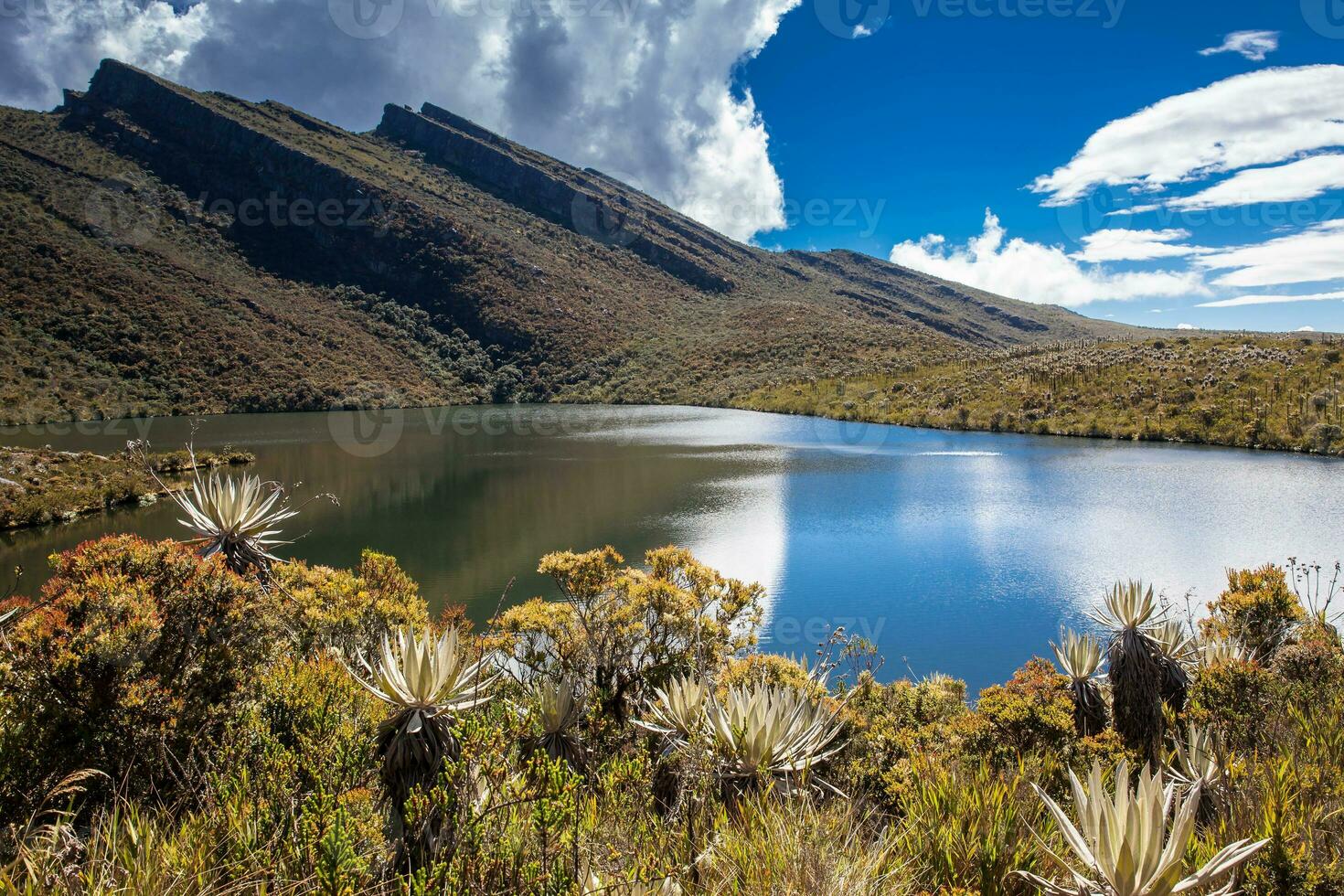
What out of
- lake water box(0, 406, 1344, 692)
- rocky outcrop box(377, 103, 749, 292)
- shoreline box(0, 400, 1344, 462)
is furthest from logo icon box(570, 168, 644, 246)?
lake water box(0, 406, 1344, 692)

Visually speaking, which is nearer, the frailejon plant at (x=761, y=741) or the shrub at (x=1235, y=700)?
the frailejon plant at (x=761, y=741)

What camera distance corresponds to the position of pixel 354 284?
93438 mm

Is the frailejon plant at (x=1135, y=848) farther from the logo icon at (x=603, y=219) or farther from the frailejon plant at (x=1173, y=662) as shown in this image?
the logo icon at (x=603, y=219)

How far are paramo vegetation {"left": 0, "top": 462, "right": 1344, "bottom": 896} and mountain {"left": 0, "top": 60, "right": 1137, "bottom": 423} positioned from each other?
55.8 metres

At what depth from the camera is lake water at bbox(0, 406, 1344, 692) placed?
1244 cm

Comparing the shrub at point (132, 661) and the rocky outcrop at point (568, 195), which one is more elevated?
the rocky outcrop at point (568, 195)

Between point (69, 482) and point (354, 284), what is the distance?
79.5 metres

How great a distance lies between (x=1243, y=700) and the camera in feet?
17.6

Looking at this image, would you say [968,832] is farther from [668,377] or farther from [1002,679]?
[668,377]

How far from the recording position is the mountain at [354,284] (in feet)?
192

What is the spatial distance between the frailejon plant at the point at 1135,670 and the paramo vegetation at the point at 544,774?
0.08 ft

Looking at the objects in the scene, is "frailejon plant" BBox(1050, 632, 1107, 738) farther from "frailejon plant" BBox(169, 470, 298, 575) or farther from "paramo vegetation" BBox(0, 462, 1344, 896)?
"frailejon plant" BBox(169, 470, 298, 575)

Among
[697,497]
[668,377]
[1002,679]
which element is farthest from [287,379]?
[1002,679]

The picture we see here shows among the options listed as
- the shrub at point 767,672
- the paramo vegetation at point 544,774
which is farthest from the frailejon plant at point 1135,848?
the shrub at point 767,672
